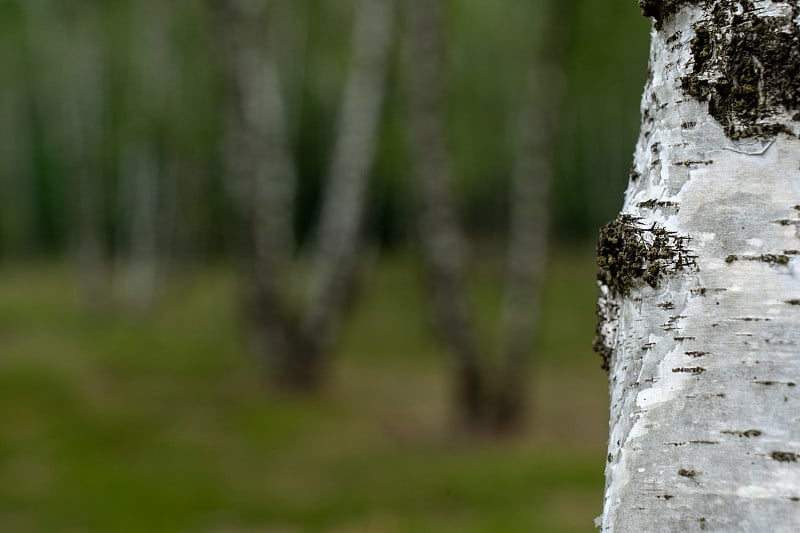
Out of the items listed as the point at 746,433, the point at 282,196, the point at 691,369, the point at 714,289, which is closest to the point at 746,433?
the point at 746,433

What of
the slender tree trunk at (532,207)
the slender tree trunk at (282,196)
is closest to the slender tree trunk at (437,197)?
the slender tree trunk at (532,207)

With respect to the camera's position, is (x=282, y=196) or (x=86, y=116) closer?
(x=282, y=196)

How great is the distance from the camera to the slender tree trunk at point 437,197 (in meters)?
9.69

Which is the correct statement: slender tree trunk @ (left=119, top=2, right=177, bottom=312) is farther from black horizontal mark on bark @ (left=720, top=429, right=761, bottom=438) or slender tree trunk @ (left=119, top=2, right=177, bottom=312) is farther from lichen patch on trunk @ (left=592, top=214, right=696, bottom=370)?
black horizontal mark on bark @ (left=720, top=429, right=761, bottom=438)

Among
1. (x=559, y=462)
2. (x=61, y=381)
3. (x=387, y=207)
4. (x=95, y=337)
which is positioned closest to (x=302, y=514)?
(x=559, y=462)

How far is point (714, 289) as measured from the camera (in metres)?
1.34

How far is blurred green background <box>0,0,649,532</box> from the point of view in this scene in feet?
25.7

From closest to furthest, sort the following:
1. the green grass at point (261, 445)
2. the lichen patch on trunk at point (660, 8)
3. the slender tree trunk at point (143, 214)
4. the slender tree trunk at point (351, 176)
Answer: the lichen patch on trunk at point (660, 8) → the green grass at point (261, 445) → the slender tree trunk at point (351, 176) → the slender tree trunk at point (143, 214)

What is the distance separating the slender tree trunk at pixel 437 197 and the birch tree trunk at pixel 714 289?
827 cm

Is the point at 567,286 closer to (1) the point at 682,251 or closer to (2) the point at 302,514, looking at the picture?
(2) the point at 302,514

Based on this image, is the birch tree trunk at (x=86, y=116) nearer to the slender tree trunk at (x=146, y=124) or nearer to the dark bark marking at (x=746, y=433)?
the slender tree trunk at (x=146, y=124)

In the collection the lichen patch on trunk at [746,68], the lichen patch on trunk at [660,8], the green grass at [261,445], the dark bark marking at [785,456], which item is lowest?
the green grass at [261,445]

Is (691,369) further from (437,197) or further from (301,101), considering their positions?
(301,101)

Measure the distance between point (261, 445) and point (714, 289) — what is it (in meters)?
8.72
